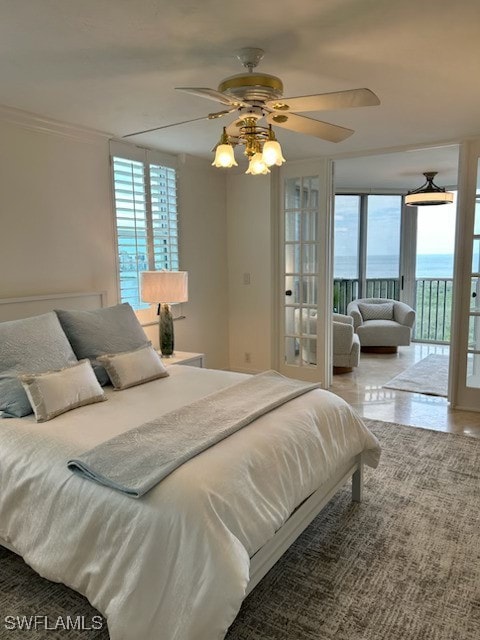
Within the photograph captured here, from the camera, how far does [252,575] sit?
70.6 inches

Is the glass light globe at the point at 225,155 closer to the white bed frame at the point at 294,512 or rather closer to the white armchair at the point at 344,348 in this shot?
Result: the white bed frame at the point at 294,512

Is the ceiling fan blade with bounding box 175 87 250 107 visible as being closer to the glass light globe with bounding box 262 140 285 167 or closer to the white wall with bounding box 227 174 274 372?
the glass light globe with bounding box 262 140 285 167

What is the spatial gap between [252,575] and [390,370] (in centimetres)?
437

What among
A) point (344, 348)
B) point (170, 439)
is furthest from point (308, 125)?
point (344, 348)

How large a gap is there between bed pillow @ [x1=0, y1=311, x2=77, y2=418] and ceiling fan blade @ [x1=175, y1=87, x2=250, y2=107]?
1.52 m

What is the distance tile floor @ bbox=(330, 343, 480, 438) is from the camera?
396 centimetres

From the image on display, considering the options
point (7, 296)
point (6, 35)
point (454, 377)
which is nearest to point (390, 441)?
point (454, 377)

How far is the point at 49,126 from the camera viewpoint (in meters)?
3.35

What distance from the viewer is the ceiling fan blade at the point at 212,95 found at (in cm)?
190

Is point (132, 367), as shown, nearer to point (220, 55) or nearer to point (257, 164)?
point (257, 164)

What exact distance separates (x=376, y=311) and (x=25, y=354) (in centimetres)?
553

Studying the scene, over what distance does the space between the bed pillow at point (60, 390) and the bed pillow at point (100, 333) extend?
0.87 ft

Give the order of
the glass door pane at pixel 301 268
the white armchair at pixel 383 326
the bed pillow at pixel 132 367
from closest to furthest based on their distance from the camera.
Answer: the bed pillow at pixel 132 367 < the glass door pane at pixel 301 268 < the white armchair at pixel 383 326

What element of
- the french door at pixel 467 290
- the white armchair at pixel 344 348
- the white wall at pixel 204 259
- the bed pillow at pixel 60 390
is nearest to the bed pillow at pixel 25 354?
the bed pillow at pixel 60 390
